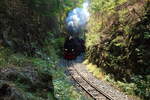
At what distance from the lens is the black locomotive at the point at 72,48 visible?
32.7 metres

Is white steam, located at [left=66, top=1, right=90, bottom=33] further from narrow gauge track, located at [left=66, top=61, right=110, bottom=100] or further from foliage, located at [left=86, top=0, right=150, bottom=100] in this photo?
narrow gauge track, located at [left=66, top=61, right=110, bottom=100]

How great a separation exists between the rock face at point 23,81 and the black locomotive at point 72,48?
977 inches

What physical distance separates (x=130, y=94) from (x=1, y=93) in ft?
35.2

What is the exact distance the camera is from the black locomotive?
1287 inches

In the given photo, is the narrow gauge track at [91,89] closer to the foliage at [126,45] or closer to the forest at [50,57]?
the forest at [50,57]

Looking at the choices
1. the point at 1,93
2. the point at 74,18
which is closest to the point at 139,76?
the point at 1,93

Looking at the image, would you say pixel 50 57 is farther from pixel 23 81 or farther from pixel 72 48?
pixel 72 48

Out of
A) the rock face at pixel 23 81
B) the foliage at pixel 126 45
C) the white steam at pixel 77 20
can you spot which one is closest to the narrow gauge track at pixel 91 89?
the foliage at pixel 126 45

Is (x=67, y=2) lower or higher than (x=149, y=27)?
higher

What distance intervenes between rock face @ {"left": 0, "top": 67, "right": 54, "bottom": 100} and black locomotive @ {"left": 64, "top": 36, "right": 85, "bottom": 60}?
24815 mm

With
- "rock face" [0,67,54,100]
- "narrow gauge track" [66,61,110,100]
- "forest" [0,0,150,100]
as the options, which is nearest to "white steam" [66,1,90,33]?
"forest" [0,0,150,100]

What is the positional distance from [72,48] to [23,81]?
2711cm

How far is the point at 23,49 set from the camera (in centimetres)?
1272

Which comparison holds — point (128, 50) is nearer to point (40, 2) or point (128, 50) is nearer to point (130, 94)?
point (130, 94)
